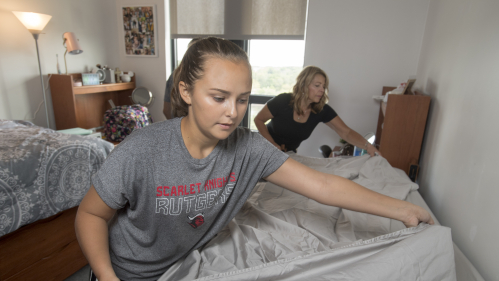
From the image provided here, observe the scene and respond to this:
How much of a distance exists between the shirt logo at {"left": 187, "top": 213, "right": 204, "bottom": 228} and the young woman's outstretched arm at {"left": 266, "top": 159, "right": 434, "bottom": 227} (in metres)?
0.25

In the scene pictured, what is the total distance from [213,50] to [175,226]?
0.50 m

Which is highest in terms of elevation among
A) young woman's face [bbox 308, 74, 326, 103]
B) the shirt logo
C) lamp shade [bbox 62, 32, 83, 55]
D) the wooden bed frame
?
lamp shade [bbox 62, 32, 83, 55]

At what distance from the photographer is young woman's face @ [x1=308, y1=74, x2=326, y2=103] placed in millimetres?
1883

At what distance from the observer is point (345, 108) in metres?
2.79

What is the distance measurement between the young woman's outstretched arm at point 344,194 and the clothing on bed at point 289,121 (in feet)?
3.71

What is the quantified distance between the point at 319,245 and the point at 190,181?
1.64 ft

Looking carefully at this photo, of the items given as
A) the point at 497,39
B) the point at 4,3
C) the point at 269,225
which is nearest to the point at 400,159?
the point at 497,39

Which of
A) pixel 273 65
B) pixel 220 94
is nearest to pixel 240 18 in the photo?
pixel 273 65

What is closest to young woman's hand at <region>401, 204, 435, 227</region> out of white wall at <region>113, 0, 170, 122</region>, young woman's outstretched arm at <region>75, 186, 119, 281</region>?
young woman's outstretched arm at <region>75, 186, 119, 281</region>

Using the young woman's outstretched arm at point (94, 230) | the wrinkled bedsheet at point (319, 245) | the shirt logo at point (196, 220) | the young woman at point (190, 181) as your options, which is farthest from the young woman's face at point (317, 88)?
the young woman's outstretched arm at point (94, 230)

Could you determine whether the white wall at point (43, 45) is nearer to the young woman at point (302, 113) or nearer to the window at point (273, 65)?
the window at point (273, 65)

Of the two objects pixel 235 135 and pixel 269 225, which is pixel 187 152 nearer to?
pixel 235 135

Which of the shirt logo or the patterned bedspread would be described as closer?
the shirt logo

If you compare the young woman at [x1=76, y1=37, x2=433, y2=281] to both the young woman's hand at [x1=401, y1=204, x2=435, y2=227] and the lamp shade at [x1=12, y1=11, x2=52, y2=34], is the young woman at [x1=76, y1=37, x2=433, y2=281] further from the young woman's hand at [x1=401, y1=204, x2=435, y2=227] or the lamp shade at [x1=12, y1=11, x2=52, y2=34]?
the lamp shade at [x1=12, y1=11, x2=52, y2=34]
